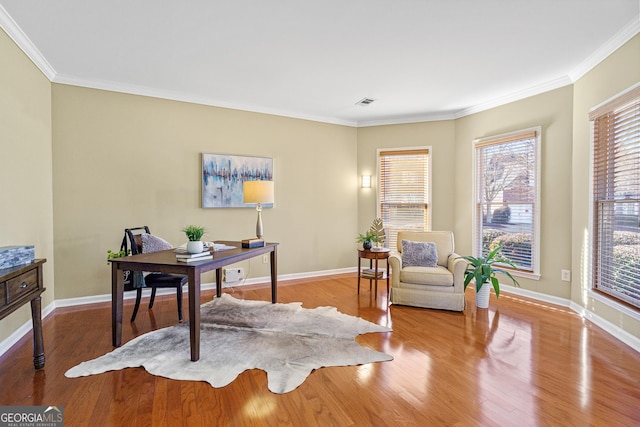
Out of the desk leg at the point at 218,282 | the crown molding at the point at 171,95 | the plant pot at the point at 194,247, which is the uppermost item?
the crown molding at the point at 171,95

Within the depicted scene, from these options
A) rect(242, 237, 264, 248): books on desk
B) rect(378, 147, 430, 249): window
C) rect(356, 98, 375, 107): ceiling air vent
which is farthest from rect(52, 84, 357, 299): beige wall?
rect(242, 237, 264, 248): books on desk

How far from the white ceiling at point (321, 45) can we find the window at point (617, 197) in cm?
63

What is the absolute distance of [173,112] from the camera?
4.07 m

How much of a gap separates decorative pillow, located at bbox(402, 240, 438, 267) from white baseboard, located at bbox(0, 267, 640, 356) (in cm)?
134

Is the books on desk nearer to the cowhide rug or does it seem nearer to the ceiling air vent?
the cowhide rug

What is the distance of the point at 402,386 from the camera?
2.00m

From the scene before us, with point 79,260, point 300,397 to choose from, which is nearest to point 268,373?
point 300,397

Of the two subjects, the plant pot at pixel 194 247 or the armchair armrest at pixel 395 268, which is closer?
the plant pot at pixel 194 247

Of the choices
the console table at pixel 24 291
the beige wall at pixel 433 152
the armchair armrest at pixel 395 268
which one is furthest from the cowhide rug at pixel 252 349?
the beige wall at pixel 433 152

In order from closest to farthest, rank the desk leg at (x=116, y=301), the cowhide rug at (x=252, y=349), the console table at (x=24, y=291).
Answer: the console table at (x=24, y=291)
the cowhide rug at (x=252, y=349)
the desk leg at (x=116, y=301)

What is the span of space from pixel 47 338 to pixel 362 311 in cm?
294

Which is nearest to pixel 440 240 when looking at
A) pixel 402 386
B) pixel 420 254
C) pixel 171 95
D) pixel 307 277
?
pixel 420 254

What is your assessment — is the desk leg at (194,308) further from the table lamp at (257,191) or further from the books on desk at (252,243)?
the table lamp at (257,191)

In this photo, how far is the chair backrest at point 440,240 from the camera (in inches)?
154
